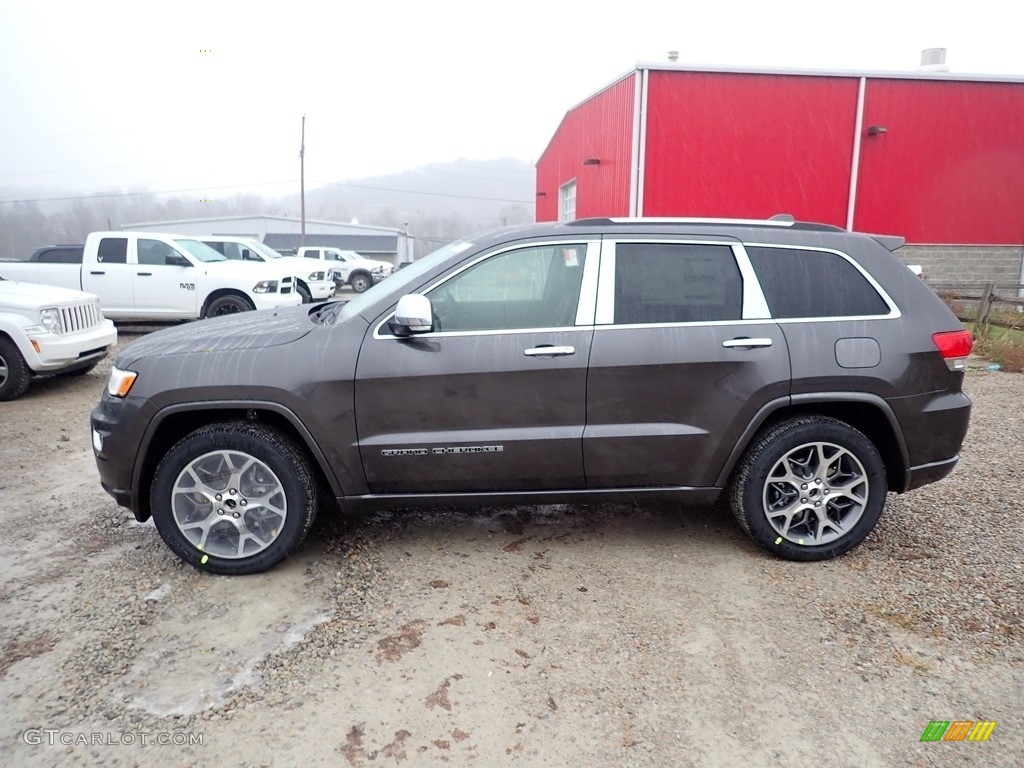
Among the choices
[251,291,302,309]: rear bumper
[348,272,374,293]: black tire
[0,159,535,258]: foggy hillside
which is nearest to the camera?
[251,291,302,309]: rear bumper

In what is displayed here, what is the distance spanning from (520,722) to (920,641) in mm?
1776

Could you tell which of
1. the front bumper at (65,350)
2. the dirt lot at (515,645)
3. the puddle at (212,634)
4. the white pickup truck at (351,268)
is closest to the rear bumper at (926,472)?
the dirt lot at (515,645)

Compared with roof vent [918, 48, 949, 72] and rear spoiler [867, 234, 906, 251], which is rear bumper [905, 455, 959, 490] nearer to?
rear spoiler [867, 234, 906, 251]

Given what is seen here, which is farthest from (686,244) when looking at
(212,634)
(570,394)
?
(212,634)

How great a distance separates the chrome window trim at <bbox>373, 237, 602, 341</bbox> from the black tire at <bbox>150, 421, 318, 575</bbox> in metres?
0.79

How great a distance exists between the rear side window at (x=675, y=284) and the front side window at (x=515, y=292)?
0.24m

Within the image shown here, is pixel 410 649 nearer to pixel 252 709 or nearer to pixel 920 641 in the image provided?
pixel 252 709

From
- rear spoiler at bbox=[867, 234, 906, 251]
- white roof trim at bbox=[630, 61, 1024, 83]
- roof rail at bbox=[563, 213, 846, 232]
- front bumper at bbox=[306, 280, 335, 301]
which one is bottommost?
front bumper at bbox=[306, 280, 335, 301]

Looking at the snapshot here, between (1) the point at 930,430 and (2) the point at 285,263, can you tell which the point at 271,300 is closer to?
(2) the point at 285,263

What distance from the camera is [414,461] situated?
3527 millimetres

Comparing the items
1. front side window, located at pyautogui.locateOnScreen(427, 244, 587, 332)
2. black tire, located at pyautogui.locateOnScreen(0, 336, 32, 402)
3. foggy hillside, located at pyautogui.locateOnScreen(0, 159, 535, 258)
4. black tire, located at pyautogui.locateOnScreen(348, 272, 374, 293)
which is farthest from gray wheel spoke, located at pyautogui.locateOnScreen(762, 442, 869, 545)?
foggy hillside, located at pyautogui.locateOnScreen(0, 159, 535, 258)

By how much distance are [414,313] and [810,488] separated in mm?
2211

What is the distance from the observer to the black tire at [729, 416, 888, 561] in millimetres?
3641

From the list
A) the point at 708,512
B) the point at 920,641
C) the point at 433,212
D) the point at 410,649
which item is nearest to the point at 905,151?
the point at 708,512
